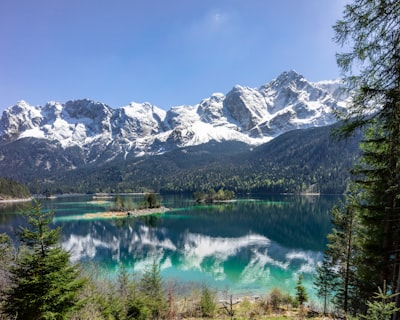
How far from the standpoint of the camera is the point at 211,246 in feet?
189

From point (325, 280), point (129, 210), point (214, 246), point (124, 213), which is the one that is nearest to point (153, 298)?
point (325, 280)

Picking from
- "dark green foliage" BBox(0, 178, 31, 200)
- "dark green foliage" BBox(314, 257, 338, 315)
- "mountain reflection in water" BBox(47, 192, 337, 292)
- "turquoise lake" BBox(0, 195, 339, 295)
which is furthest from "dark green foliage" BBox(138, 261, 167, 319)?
"dark green foliage" BBox(0, 178, 31, 200)

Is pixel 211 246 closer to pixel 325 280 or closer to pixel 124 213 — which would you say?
pixel 325 280

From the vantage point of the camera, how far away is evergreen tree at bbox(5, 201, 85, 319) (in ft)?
38.9

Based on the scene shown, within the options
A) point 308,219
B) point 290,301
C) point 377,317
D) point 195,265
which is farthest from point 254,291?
point 308,219

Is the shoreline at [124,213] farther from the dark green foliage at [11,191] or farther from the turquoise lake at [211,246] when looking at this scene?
the dark green foliage at [11,191]

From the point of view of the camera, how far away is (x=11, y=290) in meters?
12.4

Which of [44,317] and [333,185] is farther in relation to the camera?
[333,185]

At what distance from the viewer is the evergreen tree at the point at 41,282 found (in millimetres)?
11859

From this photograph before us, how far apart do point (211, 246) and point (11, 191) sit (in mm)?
154755

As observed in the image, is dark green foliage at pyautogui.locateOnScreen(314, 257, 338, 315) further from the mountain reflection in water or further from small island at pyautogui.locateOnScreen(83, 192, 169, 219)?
small island at pyautogui.locateOnScreen(83, 192, 169, 219)

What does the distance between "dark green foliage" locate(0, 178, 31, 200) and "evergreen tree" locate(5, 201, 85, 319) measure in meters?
175

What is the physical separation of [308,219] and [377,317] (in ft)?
284

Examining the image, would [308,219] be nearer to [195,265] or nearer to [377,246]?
[195,265]
